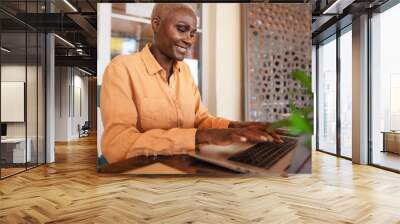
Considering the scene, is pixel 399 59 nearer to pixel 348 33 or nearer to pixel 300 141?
pixel 348 33

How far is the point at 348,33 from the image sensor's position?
28.1 ft

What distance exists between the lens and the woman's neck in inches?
207

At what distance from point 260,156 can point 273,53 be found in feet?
4.75

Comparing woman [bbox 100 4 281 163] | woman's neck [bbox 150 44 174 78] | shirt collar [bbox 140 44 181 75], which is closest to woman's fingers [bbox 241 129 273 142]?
woman [bbox 100 4 281 163]

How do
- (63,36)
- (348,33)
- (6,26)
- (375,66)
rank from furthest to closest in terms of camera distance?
(63,36)
(348,33)
(375,66)
(6,26)

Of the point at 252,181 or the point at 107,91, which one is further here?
the point at 252,181

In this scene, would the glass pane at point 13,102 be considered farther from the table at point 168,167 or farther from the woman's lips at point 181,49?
the woman's lips at point 181,49

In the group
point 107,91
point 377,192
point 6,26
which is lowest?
point 377,192

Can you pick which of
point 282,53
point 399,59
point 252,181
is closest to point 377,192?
point 252,181

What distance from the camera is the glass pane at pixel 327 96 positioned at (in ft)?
31.2

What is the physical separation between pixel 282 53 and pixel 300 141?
4.16ft

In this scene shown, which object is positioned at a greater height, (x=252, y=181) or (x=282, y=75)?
(x=282, y=75)

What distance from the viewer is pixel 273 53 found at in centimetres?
547

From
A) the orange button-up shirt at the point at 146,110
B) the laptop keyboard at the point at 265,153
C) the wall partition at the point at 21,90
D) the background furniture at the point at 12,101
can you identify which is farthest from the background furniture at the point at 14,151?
the laptop keyboard at the point at 265,153
